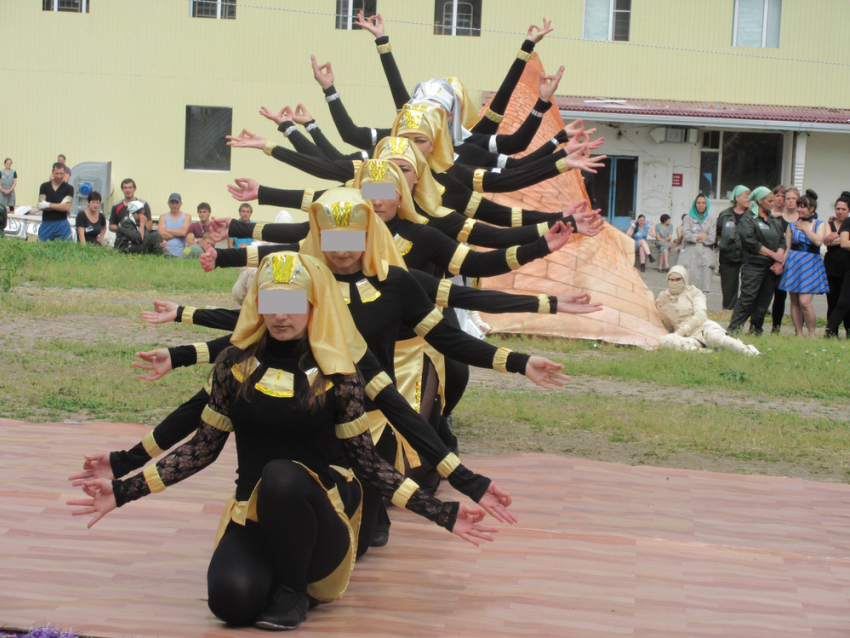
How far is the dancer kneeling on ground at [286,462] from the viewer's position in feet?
10.2

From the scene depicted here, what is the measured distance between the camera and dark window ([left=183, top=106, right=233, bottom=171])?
20547 millimetres

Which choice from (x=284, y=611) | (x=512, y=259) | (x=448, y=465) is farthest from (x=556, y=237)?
(x=284, y=611)

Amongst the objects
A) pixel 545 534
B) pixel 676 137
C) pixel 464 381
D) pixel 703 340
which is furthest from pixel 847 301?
pixel 676 137

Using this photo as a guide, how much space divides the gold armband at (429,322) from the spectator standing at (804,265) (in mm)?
7818

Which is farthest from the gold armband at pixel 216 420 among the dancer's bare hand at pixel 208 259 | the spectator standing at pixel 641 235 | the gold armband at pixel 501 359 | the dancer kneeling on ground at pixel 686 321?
the spectator standing at pixel 641 235

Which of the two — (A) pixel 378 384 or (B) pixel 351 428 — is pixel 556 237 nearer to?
(A) pixel 378 384

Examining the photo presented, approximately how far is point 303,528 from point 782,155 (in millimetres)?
21115

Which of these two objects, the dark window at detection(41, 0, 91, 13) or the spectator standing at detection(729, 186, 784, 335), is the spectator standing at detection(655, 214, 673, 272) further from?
the dark window at detection(41, 0, 91, 13)

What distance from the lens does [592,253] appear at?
1074cm

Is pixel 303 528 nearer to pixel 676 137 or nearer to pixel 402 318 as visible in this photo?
pixel 402 318

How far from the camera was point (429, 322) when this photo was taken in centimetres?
393

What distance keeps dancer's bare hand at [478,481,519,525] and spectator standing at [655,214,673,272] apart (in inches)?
669

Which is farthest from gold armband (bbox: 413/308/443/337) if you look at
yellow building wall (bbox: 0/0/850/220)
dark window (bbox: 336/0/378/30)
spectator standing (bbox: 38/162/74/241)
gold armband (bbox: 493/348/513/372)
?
dark window (bbox: 336/0/378/30)

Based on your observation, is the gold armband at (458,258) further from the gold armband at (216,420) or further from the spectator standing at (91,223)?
the spectator standing at (91,223)
